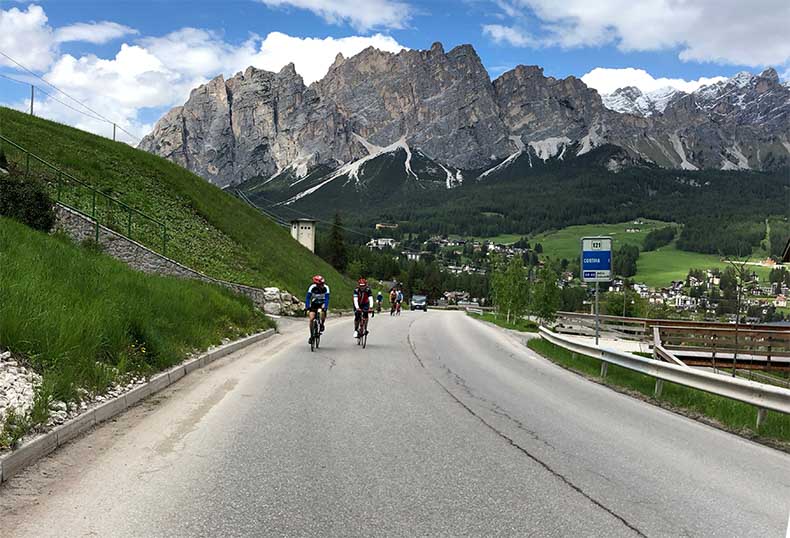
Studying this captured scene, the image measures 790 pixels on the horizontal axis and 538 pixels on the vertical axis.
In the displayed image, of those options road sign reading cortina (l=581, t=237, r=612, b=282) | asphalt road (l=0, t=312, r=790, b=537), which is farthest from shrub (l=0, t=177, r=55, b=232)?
road sign reading cortina (l=581, t=237, r=612, b=282)

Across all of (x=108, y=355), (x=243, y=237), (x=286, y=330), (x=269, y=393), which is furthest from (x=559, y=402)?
(x=243, y=237)

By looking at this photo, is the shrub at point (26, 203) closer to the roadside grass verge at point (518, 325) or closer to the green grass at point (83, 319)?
the green grass at point (83, 319)

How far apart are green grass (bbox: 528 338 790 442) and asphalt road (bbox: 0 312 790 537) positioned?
0.52m

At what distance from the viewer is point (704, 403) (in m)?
10.7

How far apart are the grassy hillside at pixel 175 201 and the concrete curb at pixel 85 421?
62.9ft

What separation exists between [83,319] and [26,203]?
9488mm

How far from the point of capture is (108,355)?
9836 millimetres

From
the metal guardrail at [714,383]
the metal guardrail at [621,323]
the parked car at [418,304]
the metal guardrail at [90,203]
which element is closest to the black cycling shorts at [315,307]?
the metal guardrail at [714,383]

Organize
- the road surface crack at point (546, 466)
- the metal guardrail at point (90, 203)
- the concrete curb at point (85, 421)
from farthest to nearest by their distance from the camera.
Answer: the metal guardrail at point (90, 203), the concrete curb at point (85, 421), the road surface crack at point (546, 466)

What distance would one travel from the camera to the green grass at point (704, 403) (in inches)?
352

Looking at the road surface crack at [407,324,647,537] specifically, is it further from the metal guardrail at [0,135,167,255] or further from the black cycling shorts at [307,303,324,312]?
the metal guardrail at [0,135,167,255]

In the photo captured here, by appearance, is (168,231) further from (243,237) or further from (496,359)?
(496,359)

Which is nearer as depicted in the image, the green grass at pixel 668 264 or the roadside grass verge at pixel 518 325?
the roadside grass verge at pixel 518 325

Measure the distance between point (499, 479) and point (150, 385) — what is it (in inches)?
246
